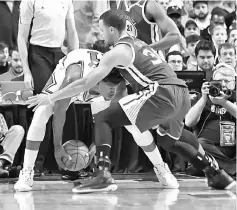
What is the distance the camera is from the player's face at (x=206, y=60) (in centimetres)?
698

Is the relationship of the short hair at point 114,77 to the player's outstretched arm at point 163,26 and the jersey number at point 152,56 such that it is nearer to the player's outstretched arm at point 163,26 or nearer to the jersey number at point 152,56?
the jersey number at point 152,56

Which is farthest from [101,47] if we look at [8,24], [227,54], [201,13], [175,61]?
[201,13]

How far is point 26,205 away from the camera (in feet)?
14.0

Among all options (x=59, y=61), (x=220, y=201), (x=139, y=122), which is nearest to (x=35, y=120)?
(x=59, y=61)

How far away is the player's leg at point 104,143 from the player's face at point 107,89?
40cm

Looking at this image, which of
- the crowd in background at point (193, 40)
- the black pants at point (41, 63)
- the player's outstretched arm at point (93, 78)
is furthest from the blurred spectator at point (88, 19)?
the player's outstretched arm at point (93, 78)

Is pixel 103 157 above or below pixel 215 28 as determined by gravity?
below

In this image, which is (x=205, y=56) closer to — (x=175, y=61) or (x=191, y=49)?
(x=175, y=61)

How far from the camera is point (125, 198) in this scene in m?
4.64

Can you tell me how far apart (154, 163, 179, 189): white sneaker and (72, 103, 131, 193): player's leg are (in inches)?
21.7

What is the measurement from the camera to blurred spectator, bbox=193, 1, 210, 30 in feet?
29.6

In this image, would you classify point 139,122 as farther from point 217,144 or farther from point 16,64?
point 16,64

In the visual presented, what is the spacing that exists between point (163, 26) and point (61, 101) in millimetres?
1133

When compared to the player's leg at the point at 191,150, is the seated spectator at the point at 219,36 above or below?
above
